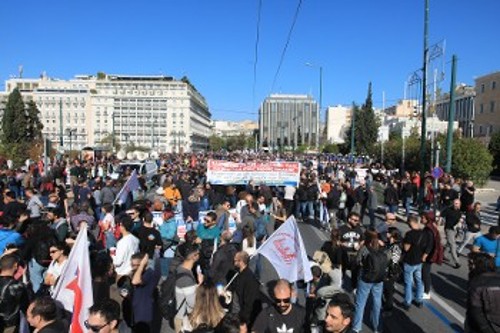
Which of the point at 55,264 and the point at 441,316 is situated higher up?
the point at 55,264

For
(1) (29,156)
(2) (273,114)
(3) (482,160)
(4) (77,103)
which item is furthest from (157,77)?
(3) (482,160)

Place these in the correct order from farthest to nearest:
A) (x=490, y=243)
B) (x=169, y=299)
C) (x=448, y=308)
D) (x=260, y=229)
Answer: (x=260, y=229) < (x=490, y=243) < (x=448, y=308) < (x=169, y=299)

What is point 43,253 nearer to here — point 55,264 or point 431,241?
point 55,264

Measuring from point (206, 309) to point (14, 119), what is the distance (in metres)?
92.2

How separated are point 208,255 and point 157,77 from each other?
137m

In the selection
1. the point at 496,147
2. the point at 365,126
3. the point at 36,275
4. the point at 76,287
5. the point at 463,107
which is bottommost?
the point at 36,275

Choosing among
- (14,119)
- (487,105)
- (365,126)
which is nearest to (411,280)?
(365,126)

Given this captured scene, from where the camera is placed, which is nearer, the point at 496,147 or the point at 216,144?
the point at 496,147

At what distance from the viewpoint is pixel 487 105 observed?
237ft

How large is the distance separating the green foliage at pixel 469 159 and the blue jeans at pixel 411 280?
20.6m

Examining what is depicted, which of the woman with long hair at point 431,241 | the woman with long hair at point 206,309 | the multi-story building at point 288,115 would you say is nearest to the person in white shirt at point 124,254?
the woman with long hair at point 206,309

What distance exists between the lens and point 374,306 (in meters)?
6.87

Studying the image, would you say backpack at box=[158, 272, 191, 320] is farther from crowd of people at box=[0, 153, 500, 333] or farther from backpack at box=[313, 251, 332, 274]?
backpack at box=[313, 251, 332, 274]

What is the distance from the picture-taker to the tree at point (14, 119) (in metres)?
85.2
